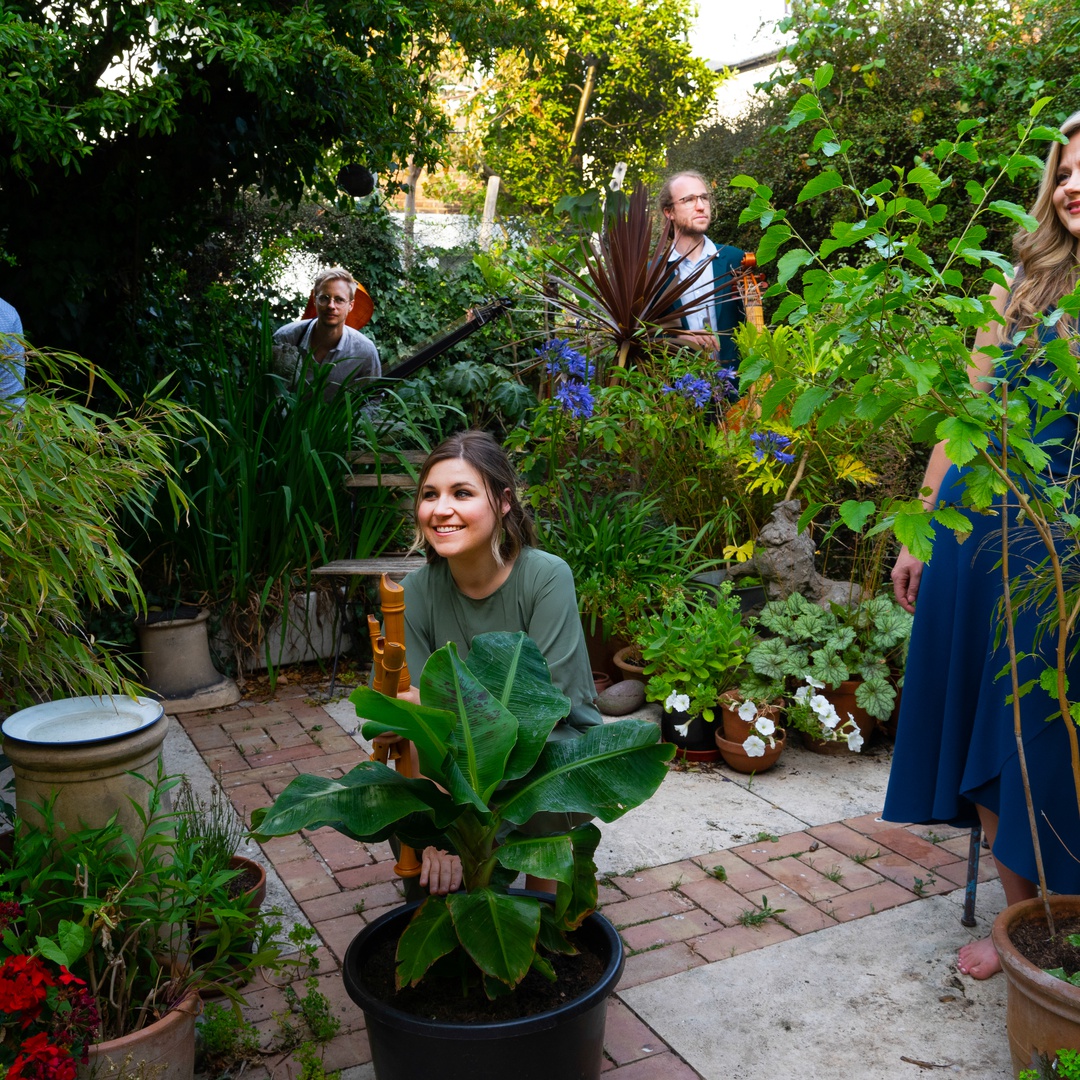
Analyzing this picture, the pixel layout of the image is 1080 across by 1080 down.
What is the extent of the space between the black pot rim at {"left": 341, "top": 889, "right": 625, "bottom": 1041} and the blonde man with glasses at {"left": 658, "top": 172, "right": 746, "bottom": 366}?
3850 millimetres

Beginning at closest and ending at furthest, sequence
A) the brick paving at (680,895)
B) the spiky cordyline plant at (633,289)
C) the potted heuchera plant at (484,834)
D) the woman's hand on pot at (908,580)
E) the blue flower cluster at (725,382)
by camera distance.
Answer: the potted heuchera plant at (484,834), the brick paving at (680,895), the woman's hand on pot at (908,580), the blue flower cluster at (725,382), the spiky cordyline plant at (633,289)

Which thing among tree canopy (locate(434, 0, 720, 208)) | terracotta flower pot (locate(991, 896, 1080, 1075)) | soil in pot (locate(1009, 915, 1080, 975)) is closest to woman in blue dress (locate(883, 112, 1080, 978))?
soil in pot (locate(1009, 915, 1080, 975))

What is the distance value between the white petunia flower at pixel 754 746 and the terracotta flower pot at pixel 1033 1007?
5.33ft

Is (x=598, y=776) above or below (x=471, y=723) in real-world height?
below

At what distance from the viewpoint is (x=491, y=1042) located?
5.65ft

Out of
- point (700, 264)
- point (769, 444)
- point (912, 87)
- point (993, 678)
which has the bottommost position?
point (993, 678)

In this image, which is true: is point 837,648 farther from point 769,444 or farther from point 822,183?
point 822,183

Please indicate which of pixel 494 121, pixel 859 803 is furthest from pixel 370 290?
pixel 494 121

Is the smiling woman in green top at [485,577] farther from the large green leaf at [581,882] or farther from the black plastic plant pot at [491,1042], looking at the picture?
the black plastic plant pot at [491,1042]

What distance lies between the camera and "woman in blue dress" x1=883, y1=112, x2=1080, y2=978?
2.36 meters

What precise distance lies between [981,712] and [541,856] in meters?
1.33

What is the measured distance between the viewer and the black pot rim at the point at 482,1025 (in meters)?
1.71

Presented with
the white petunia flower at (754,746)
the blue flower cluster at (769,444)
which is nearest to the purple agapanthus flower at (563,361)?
the blue flower cluster at (769,444)

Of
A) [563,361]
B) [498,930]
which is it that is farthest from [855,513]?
[563,361]
